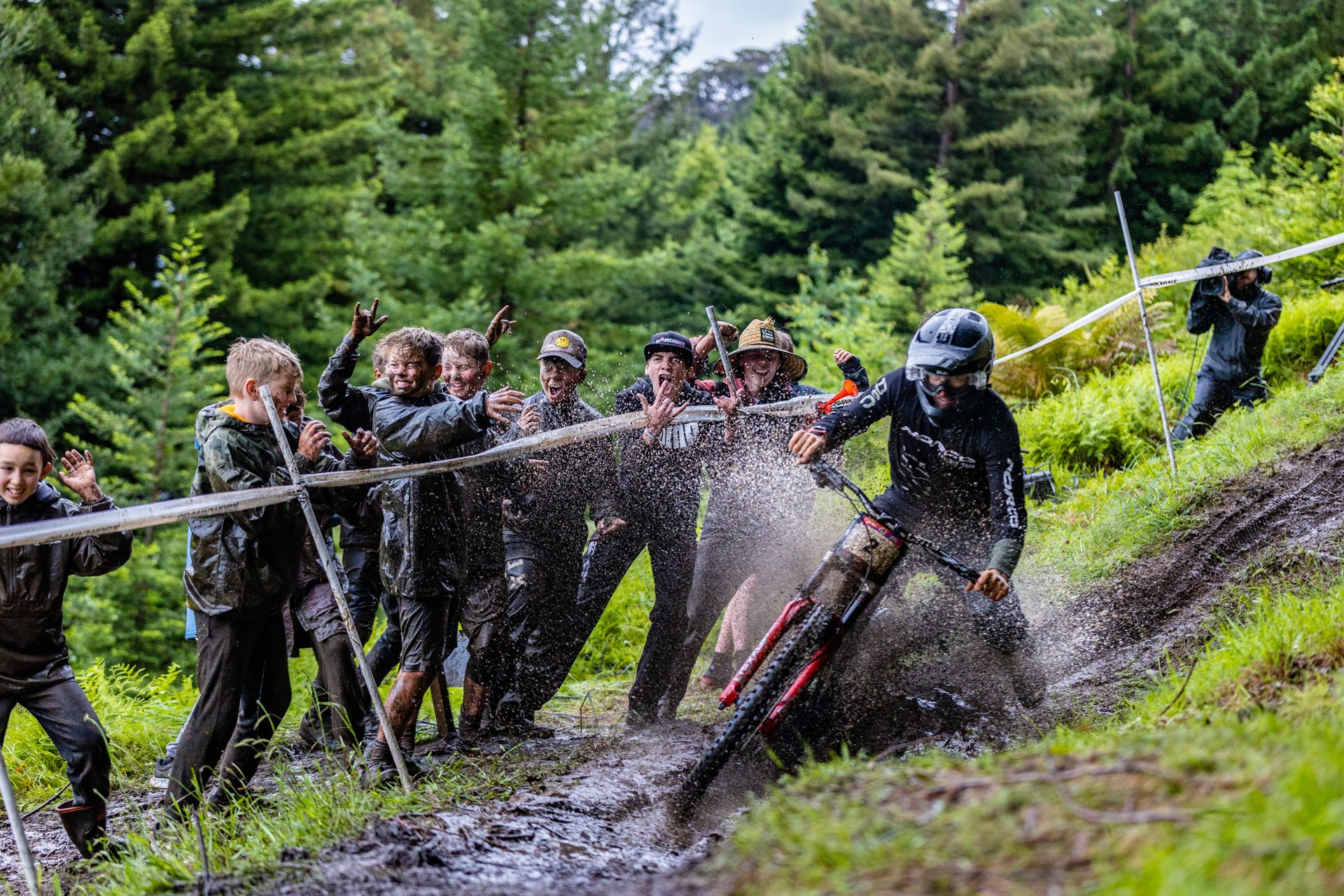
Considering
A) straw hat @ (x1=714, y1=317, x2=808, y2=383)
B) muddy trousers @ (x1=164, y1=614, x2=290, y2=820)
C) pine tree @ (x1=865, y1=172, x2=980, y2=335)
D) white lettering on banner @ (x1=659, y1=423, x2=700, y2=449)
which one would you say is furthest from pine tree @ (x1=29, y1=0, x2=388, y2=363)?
muddy trousers @ (x1=164, y1=614, x2=290, y2=820)

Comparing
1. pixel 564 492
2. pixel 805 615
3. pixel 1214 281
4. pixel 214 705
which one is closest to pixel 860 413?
pixel 805 615

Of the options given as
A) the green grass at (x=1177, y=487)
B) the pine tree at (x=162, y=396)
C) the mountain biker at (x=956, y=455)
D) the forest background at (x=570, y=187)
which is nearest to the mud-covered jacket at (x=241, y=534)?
the mountain biker at (x=956, y=455)

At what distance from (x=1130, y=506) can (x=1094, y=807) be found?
6401 mm

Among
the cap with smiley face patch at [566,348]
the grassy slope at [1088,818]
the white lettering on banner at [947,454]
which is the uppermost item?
the cap with smiley face patch at [566,348]

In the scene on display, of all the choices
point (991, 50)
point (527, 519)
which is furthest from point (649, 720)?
point (991, 50)

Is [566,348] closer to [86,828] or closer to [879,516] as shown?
[879,516]

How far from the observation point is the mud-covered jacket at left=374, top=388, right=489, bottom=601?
5.82 metres

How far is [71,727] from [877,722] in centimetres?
402

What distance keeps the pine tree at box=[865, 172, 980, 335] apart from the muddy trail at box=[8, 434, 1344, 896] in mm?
12702

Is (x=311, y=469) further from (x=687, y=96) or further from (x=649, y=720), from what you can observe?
(x=687, y=96)

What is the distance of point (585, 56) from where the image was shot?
75.8 feet

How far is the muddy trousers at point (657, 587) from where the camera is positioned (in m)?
6.88

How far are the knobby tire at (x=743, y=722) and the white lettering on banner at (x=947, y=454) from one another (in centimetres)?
135

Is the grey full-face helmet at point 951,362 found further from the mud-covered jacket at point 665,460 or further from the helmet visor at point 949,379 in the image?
the mud-covered jacket at point 665,460
